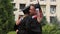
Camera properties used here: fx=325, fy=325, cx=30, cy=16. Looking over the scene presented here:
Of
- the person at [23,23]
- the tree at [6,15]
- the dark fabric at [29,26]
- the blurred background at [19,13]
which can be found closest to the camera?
the dark fabric at [29,26]

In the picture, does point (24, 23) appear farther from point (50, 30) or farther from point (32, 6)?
point (50, 30)

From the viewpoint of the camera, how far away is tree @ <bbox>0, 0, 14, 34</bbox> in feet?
65.5

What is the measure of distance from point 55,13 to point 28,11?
29.7 m

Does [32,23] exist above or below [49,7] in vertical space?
above

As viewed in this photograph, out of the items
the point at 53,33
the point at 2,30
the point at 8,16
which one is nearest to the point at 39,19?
the point at 53,33

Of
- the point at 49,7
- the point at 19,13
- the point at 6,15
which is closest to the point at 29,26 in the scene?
the point at 19,13

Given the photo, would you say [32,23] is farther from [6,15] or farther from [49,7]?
[49,7]

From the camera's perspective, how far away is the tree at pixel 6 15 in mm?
19953

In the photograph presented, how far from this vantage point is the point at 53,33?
14.6 m

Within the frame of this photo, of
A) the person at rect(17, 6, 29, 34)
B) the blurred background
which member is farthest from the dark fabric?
the blurred background

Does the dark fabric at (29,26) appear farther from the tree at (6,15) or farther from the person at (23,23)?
the tree at (6,15)

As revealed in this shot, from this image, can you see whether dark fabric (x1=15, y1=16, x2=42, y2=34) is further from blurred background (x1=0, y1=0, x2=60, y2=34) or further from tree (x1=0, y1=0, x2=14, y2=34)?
tree (x1=0, y1=0, x2=14, y2=34)

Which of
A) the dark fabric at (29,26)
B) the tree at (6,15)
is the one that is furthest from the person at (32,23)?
the tree at (6,15)

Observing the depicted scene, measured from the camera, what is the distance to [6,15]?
798 inches
